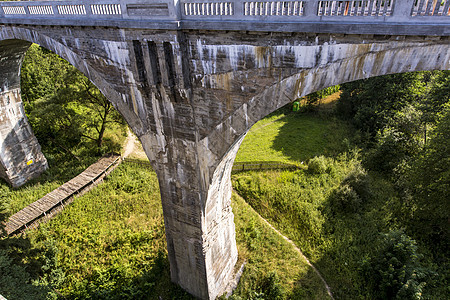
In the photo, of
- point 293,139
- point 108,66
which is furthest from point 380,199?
point 108,66

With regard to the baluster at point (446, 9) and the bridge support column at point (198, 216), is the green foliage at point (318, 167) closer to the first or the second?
the bridge support column at point (198, 216)

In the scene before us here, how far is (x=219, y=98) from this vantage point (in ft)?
27.7

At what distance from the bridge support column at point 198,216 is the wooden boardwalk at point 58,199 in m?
10.0

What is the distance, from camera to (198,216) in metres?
11.0

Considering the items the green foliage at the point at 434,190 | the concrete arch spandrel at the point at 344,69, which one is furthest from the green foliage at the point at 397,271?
the concrete arch spandrel at the point at 344,69

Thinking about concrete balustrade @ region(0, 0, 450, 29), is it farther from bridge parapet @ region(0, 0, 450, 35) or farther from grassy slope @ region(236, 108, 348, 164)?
grassy slope @ region(236, 108, 348, 164)

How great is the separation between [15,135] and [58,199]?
263 inches

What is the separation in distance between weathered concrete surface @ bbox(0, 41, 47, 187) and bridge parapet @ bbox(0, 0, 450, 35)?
1169cm

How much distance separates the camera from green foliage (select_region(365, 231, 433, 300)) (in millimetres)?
12281

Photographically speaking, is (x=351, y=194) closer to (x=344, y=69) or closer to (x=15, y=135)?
(x=344, y=69)

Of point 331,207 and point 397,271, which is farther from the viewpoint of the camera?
point 331,207

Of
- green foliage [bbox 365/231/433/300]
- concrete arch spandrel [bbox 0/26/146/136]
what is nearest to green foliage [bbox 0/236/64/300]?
concrete arch spandrel [bbox 0/26/146/136]

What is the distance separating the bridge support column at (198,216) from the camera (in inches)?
396

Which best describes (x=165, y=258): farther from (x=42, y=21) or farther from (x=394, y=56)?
(x=394, y=56)
